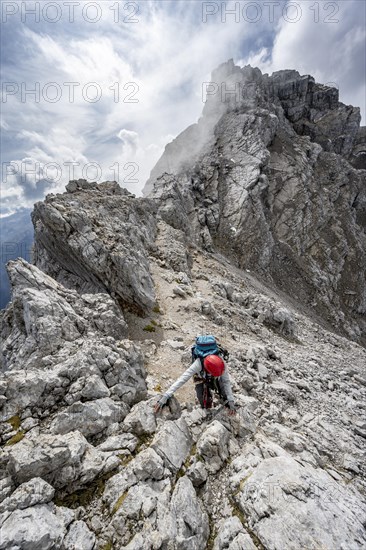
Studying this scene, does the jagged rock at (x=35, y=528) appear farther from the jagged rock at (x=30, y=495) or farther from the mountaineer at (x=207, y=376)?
the mountaineer at (x=207, y=376)

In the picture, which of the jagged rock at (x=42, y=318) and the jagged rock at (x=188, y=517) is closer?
the jagged rock at (x=188, y=517)

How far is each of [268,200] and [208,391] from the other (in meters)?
63.7

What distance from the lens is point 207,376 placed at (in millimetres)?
8781

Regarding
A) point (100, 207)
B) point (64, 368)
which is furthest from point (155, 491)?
point (100, 207)

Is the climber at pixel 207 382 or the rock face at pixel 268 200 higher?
the rock face at pixel 268 200

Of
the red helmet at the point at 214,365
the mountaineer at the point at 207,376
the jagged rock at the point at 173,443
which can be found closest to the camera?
the jagged rock at the point at 173,443

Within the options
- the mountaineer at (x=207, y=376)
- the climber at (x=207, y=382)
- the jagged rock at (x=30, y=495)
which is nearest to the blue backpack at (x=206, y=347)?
the mountaineer at (x=207, y=376)

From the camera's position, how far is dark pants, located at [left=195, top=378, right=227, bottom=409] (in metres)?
8.89

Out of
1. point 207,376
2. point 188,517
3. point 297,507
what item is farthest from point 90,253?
point 297,507

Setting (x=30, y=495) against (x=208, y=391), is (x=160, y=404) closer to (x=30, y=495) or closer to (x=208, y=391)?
(x=208, y=391)

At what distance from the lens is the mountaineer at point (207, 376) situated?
832 centimetres

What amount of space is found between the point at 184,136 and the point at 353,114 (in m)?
64.5

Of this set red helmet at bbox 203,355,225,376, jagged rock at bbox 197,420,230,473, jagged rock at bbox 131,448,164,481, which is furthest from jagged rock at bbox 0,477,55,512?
red helmet at bbox 203,355,225,376

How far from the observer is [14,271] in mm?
13188
